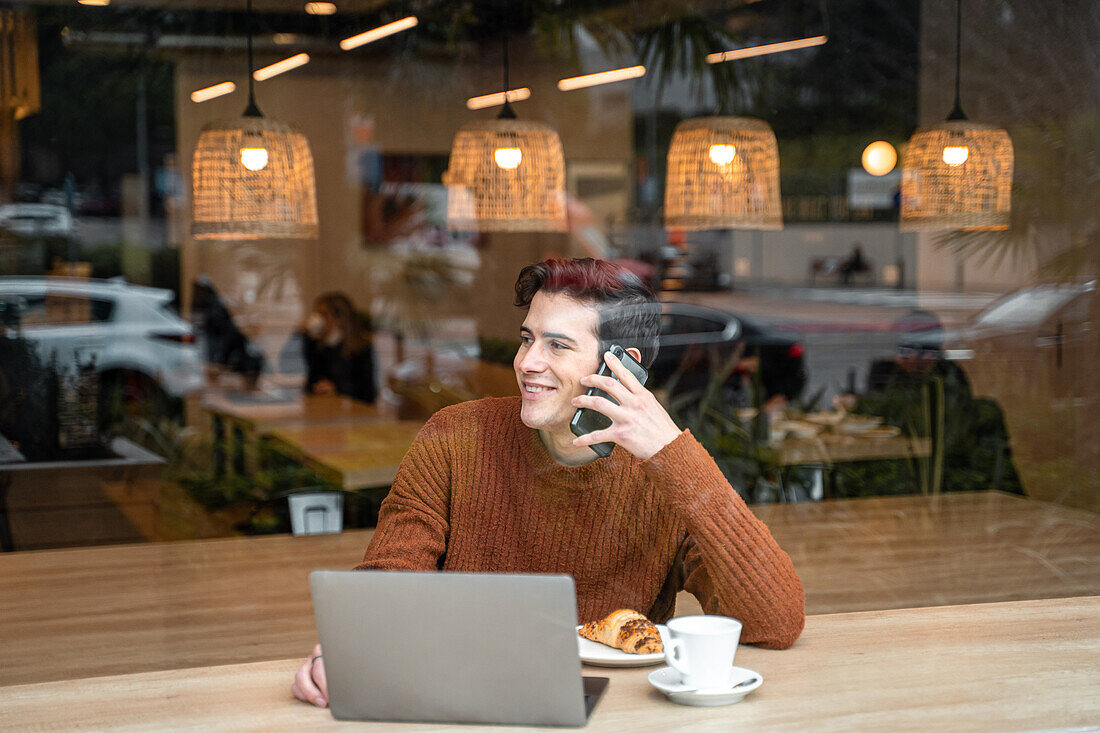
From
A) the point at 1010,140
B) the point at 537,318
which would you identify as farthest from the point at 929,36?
the point at 537,318

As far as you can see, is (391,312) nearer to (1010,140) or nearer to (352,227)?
(352,227)

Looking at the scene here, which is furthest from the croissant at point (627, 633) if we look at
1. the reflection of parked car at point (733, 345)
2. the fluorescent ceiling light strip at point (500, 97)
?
the reflection of parked car at point (733, 345)

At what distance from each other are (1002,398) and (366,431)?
2067mm

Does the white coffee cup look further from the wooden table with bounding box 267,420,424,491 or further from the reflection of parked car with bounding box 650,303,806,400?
the reflection of parked car with bounding box 650,303,806,400

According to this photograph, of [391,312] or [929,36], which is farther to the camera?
[391,312]

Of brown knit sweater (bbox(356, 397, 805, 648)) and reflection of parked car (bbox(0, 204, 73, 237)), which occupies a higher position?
reflection of parked car (bbox(0, 204, 73, 237))

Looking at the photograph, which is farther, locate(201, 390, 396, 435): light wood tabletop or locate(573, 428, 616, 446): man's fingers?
locate(201, 390, 396, 435): light wood tabletop

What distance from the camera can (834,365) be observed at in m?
4.90

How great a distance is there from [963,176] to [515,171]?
4.16 feet

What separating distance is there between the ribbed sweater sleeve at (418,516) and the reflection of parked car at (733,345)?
3.30 meters

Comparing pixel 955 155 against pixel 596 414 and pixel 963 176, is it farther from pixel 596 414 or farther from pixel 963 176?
pixel 596 414

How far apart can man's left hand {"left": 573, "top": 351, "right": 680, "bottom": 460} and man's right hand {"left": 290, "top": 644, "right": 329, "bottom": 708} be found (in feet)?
1.41

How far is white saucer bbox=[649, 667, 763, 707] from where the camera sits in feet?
3.85

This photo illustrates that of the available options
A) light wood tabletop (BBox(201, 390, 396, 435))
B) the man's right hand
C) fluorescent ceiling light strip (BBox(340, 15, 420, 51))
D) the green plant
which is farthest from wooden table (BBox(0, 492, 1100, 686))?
fluorescent ceiling light strip (BBox(340, 15, 420, 51))
